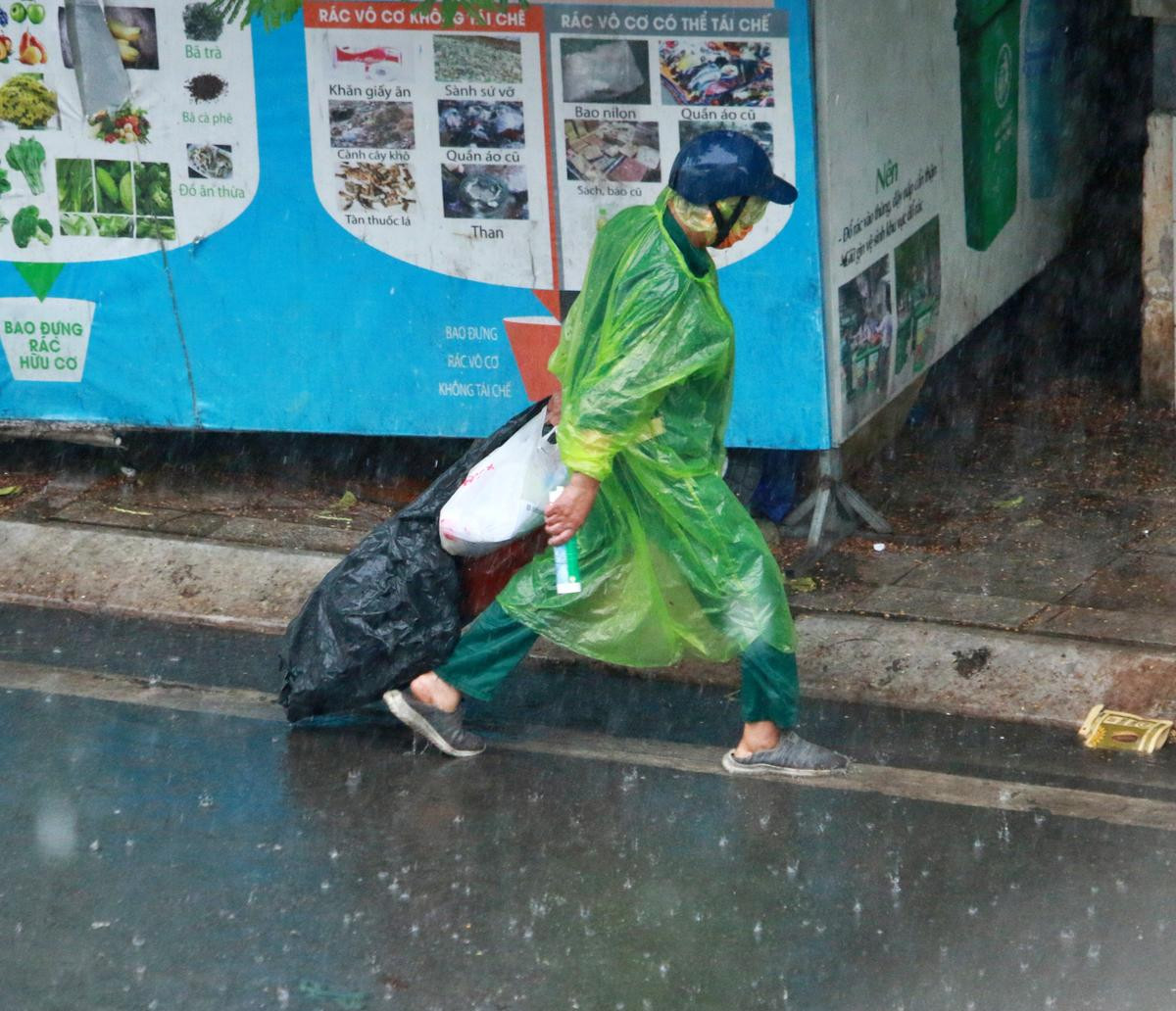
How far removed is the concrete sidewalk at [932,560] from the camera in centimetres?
542

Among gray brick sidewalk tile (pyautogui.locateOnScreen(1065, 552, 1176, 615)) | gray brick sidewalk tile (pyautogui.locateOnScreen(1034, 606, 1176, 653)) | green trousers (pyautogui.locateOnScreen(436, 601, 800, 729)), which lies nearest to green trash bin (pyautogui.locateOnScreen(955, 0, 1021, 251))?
gray brick sidewalk tile (pyautogui.locateOnScreen(1065, 552, 1176, 615))

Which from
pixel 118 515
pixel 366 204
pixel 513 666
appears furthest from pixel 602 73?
pixel 118 515

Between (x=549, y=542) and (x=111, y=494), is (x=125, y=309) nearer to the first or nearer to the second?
(x=111, y=494)

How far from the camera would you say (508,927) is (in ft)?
14.0

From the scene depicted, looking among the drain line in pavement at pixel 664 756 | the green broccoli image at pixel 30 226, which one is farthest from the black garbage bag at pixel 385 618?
the green broccoli image at pixel 30 226

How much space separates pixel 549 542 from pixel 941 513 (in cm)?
240

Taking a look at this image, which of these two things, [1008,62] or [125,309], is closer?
[125,309]

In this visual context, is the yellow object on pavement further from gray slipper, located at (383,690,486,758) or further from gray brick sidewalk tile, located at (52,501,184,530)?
gray brick sidewalk tile, located at (52,501,184,530)

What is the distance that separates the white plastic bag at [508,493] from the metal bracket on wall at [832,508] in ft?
5.08

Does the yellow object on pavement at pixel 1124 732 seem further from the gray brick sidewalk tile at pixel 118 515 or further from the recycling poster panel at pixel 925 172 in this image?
the gray brick sidewalk tile at pixel 118 515

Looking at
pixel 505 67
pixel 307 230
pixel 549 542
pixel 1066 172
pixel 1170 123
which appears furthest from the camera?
pixel 1066 172

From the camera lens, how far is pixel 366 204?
6.43 metres

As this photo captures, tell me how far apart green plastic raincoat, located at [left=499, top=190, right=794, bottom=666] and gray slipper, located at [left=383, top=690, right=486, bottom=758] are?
0.36 metres

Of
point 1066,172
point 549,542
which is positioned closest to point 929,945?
point 549,542
